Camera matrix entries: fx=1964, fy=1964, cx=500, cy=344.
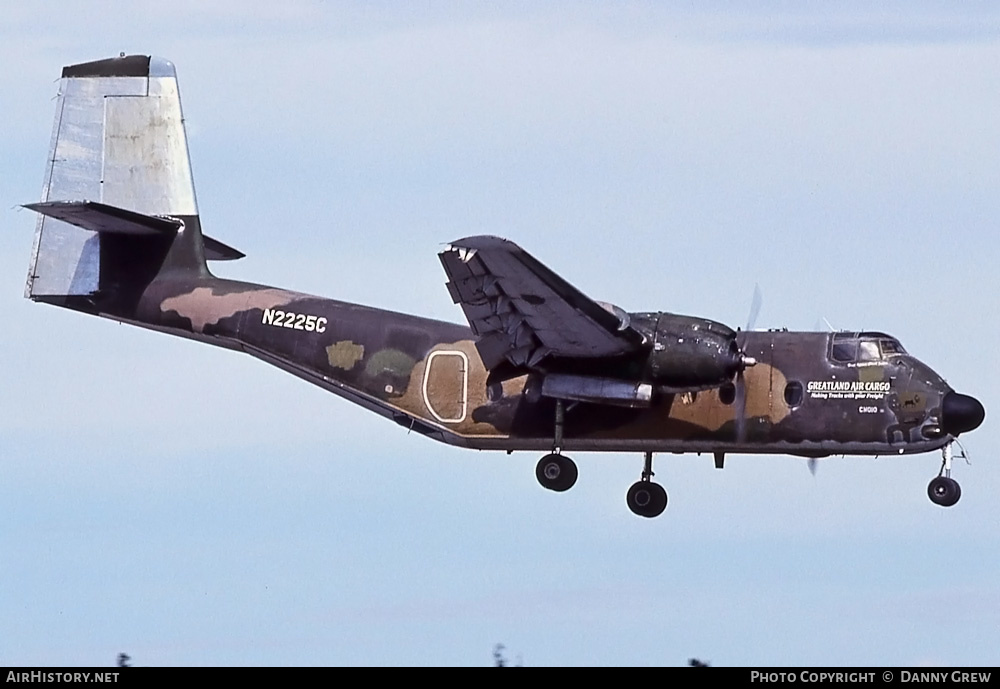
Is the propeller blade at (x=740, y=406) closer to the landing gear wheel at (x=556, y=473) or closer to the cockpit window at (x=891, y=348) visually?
the cockpit window at (x=891, y=348)

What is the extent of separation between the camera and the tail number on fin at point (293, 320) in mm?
30312

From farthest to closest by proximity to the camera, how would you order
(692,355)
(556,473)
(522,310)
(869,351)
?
(556,473) → (869,351) → (692,355) → (522,310)

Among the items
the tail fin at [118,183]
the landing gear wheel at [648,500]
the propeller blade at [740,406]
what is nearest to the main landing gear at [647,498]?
the landing gear wheel at [648,500]

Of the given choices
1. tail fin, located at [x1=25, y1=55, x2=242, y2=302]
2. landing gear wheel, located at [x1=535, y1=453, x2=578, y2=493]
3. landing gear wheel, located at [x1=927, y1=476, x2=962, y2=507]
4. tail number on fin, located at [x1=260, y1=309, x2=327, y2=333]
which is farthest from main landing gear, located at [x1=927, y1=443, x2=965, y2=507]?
tail fin, located at [x1=25, y1=55, x2=242, y2=302]

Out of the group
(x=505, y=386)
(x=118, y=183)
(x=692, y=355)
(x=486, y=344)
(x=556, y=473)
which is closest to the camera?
(x=692, y=355)

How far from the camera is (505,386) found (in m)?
29.0

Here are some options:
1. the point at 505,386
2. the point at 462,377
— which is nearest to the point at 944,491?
the point at 505,386

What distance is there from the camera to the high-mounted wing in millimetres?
25969

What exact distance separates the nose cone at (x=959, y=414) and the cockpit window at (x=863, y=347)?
108 cm

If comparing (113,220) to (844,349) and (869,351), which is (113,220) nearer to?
(844,349)

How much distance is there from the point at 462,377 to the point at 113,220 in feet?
20.0

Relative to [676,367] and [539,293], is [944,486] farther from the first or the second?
[539,293]
